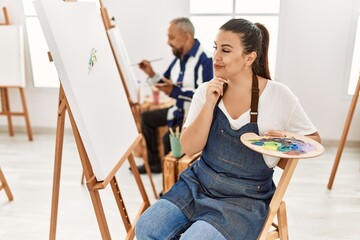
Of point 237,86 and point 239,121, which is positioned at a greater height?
point 237,86

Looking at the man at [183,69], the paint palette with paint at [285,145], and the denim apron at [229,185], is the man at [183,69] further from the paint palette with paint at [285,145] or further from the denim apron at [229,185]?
the paint palette with paint at [285,145]

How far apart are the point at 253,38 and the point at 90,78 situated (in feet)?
2.31

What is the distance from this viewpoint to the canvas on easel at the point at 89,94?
133 cm

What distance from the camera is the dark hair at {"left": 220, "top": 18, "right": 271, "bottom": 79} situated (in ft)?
4.74

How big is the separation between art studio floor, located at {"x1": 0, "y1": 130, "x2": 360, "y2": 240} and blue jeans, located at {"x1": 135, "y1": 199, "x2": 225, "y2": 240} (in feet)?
2.77

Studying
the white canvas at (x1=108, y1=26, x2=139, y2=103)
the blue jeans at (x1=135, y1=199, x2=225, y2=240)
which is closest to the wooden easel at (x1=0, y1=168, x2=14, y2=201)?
the white canvas at (x1=108, y1=26, x2=139, y2=103)

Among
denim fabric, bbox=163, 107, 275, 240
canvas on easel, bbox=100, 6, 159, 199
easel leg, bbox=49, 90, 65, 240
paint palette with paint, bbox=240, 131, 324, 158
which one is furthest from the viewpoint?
canvas on easel, bbox=100, 6, 159, 199

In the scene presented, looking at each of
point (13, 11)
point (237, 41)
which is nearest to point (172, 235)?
point (237, 41)

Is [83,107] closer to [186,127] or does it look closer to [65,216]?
[186,127]

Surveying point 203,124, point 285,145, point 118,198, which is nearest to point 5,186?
point 118,198

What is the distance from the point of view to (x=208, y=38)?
3525mm

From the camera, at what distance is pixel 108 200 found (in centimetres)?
262

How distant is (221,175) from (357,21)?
2.40m

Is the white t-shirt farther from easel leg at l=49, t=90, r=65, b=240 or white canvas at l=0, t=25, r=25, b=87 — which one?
Answer: white canvas at l=0, t=25, r=25, b=87
